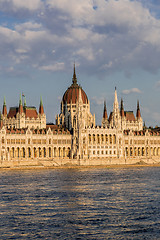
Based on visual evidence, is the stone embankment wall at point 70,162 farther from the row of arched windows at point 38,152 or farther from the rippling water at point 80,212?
the rippling water at point 80,212

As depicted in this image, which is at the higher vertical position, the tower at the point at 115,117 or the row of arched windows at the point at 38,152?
the tower at the point at 115,117

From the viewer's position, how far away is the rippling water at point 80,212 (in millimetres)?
43844

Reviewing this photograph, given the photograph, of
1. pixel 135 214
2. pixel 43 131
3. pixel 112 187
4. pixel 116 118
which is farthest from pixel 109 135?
pixel 135 214

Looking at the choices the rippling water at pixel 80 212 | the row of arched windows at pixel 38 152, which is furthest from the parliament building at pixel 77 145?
the rippling water at pixel 80 212

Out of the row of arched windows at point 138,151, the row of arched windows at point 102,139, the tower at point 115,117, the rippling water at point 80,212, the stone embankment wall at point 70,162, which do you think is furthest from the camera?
the row of arched windows at point 138,151

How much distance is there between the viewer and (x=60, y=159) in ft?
536

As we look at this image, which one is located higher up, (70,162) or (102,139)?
(102,139)

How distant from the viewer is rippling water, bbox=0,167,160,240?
43.8 meters

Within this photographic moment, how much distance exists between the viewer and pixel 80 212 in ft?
179

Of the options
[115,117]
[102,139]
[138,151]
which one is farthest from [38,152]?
[138,151]

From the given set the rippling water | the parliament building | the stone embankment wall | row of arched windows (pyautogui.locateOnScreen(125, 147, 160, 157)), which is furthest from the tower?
the rippling water

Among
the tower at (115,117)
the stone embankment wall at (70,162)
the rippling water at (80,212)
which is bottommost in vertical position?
the rippling water at (80,212)

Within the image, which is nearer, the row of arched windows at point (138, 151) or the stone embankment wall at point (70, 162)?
the stone embankment wall at point (70, 162)

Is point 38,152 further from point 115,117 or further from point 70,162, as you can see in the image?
point 115,117
